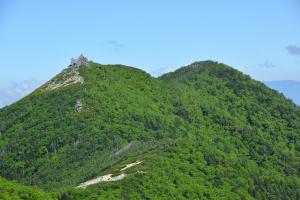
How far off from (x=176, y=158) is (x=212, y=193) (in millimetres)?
17229

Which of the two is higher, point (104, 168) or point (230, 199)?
point (104, 168)

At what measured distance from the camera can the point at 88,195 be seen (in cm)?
14975

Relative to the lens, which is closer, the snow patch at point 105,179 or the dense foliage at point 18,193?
the dense foliage at point 18,193

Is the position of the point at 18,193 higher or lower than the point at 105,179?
higher

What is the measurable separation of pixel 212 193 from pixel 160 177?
62.9 feet

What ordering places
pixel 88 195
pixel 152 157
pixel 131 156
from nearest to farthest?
pixel 88 195 → pixel 152 157 → pixel 131 156

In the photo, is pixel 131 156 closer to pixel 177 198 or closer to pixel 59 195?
pixel 177 198

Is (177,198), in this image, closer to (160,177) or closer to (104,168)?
(160,177)

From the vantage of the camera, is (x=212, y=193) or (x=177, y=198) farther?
(x=212, y=193)

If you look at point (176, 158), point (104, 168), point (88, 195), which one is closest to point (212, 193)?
point (176, 158)

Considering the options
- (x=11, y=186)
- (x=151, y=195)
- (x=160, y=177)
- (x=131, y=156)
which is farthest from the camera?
(x=131, y=156)

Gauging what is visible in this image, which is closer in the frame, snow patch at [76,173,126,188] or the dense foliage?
the dense foliage

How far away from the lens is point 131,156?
199m

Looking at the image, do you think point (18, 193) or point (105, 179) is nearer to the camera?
point (18, 193)
